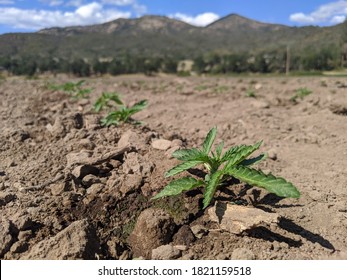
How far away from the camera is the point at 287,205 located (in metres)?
3.08

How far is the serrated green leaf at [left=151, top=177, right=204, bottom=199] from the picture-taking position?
2773 mm

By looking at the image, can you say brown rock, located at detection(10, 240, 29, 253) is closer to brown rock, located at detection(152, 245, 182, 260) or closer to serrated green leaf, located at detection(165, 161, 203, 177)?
brown rock, located at detection(152, 245, 182, 260)

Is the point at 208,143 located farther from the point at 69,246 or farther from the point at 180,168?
the point at 69,246

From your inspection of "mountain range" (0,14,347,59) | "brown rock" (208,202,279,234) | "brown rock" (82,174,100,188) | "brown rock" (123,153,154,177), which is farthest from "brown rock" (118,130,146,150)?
"mountain range" (0,14,347,59)

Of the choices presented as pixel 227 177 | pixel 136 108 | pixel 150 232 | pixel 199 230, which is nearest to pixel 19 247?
pixel 150 232

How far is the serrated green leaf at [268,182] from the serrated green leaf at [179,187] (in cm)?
26

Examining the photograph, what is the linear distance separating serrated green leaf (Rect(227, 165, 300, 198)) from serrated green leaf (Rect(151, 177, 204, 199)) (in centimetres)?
26

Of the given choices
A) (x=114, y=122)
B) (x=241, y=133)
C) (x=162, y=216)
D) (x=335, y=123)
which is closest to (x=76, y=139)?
(x=114, y=122)

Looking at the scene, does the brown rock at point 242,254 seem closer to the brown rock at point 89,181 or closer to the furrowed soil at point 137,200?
the furrowed soil at point 137,200

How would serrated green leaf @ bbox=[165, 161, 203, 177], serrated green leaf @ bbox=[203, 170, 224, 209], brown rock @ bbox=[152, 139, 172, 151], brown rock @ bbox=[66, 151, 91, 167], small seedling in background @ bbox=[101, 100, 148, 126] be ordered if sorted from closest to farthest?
1. serrated green leaf @ bbox=[203, 170, 224, 209]
2. serrated green leaf @ bbox=[165, 161, 203, 177]
3. brown rock @ bbox=[66, 151, 91, 167]
4. brown rock @ bbox=[152, 139, 172, 151]
5. small seedling in background @ bbox=[101, 100, 148, 126]

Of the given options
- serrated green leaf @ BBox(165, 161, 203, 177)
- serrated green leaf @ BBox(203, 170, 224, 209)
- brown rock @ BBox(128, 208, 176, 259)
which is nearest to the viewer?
brown rock @ BBox(128, 208, 176, 259)

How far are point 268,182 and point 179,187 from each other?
606mm

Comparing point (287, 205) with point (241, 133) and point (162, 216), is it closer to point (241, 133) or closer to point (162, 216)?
point (162, 216)

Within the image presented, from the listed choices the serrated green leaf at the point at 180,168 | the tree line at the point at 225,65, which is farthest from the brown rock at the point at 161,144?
the tree line at the point at 225,65
